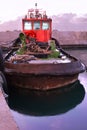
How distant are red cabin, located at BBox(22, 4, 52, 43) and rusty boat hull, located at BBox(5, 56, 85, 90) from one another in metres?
5.26

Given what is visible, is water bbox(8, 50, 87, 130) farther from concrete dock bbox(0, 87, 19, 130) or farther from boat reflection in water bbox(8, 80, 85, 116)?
concrete dock bbox(0, 87, 19, 130)

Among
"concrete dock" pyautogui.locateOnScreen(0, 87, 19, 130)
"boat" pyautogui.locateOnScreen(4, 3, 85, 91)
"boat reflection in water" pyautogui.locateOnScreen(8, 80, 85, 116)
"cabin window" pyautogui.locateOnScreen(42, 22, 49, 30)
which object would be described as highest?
"concrete dock" pyautogui.locateOnScreen(0, 87, 19, 130)

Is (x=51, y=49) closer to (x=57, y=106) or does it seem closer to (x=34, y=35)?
(x=34, y=35)

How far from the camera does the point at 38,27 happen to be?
18016mm

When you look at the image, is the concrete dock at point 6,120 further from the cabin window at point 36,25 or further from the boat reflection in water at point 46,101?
the cabin window at point 36,25

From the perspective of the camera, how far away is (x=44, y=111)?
11.1 metres

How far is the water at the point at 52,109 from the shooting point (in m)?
9.61

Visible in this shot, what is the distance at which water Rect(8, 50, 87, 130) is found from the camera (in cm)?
961

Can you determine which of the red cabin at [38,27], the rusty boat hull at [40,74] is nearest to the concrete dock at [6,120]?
the rusty boat hull at [40,74]

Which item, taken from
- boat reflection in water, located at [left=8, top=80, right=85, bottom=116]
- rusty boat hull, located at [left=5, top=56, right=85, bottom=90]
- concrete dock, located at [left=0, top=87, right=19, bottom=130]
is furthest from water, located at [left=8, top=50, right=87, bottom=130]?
concrete dock, located at [left=0, top=87, right=19, bottom=130]

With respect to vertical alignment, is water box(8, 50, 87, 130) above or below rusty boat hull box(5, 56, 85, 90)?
below

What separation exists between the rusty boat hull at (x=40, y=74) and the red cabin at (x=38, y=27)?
5263 millimetres

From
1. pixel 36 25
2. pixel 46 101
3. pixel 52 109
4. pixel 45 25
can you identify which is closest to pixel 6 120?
pixel 52 109

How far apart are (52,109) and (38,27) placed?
25.6 feet
